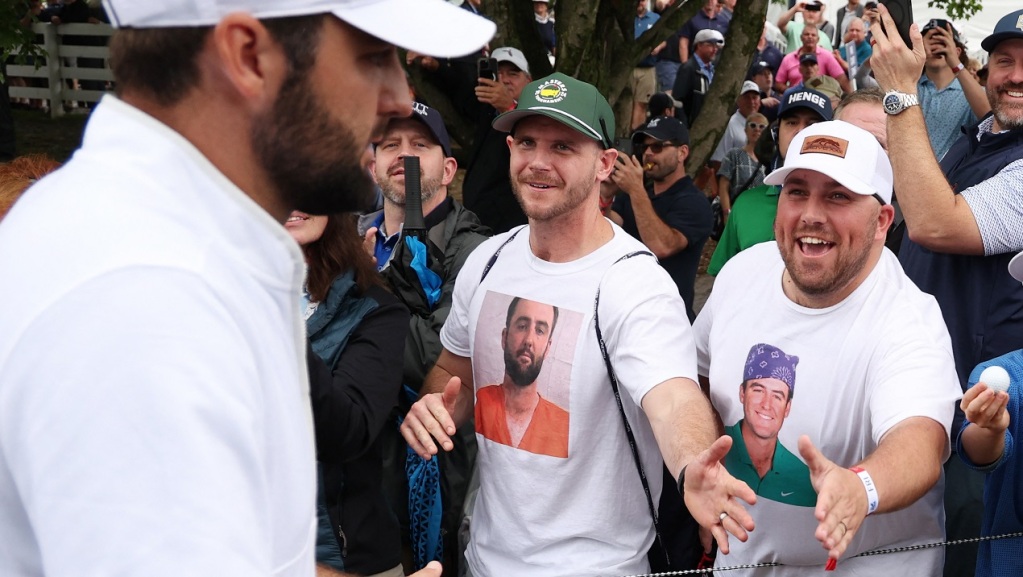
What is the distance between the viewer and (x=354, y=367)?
2.93 m

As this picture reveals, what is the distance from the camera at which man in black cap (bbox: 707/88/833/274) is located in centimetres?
485

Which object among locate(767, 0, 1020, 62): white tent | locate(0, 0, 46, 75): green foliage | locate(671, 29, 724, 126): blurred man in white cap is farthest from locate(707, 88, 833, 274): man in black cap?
locate(767, 0, 1020, 62): white tent

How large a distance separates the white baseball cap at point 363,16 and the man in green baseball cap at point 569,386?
1.50 meters

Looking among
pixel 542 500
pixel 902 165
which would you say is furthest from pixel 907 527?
pixel 902 165

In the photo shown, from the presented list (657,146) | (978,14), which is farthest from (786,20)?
(657,146)

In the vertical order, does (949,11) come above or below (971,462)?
above

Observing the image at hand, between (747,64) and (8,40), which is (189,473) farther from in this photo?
(747,64)

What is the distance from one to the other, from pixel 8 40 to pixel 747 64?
4829 mm

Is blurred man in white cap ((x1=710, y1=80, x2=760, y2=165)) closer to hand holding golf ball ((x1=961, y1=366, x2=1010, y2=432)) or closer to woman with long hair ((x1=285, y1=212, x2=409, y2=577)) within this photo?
woman with long hair ((x1=285, y1=212, x2=409, y2=577))

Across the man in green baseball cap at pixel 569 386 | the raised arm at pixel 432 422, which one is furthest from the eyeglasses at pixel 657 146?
the raised arm at pixel 432 422

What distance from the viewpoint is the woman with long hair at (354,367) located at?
2.93m

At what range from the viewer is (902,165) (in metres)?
3.43

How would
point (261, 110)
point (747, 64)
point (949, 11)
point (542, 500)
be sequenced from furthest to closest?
point (949, 11) → point (747, 64) → point (542, 500) → point (261, 110)

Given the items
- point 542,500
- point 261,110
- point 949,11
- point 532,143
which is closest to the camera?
point 261,110
